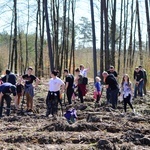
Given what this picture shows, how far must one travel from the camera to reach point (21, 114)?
14805 millimetres

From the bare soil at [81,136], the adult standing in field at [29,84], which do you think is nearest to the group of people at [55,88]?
the adult standing in field at [29,84]

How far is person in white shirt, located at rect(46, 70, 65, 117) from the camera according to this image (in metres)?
13.7

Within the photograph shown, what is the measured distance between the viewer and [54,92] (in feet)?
45.6

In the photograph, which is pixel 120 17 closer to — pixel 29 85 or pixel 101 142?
pixel 29 85

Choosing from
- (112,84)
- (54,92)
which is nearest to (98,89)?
(112,84)

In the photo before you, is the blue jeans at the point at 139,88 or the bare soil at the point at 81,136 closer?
the bare soil at the point at 81,136

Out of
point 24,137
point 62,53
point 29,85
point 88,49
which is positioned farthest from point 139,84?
point 88,49

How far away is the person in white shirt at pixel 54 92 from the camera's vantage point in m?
13.7

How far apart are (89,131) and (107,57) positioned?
62.0 ft

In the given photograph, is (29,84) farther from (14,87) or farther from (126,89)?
(126,89)

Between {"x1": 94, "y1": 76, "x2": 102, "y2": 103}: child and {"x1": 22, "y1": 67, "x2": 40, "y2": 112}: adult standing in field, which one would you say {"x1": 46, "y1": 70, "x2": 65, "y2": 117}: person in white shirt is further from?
{"x1": 94, "y1": 76, "x2": 102, "y2": 103}: child

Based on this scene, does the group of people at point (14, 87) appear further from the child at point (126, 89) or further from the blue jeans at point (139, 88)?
the blue jeans at point (139, 88)

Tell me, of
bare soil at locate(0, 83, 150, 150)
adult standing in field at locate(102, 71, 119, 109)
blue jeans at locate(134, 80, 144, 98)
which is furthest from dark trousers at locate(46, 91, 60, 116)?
blue jeans at locate(134, 80, 144, 98)

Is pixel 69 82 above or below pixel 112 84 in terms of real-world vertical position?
above
